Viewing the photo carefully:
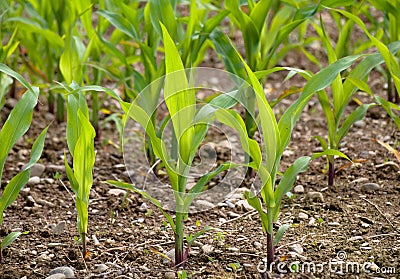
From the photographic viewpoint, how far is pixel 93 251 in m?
2.37

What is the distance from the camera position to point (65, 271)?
2.21 meters

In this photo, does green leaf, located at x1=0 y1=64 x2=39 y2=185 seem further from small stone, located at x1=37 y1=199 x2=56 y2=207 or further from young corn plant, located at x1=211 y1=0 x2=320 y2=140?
young corn plant, located at x1=211 y1=0 x2=320 y2=140

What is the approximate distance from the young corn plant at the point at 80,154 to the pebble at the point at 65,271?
130mm

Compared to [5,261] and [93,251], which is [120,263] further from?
[5,261]

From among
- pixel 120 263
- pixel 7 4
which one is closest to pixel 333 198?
pixel 120 263

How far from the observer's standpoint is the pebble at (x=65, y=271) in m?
2.19

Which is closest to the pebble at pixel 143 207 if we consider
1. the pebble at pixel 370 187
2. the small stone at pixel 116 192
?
the small stone at pixel 116 192

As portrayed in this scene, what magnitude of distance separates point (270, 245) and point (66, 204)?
98 cm

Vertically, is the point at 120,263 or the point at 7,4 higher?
the point at 7,4

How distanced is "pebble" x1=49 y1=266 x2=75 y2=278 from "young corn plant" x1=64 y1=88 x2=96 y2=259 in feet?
0.43

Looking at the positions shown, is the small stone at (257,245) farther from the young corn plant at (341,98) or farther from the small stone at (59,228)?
the small stone at (59,228)

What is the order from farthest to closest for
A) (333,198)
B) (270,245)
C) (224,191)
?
(224,191) < (333,198) < (270,245)

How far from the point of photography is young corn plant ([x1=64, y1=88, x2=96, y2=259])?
7.23 feet

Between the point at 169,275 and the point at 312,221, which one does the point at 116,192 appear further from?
the point at 312,221
